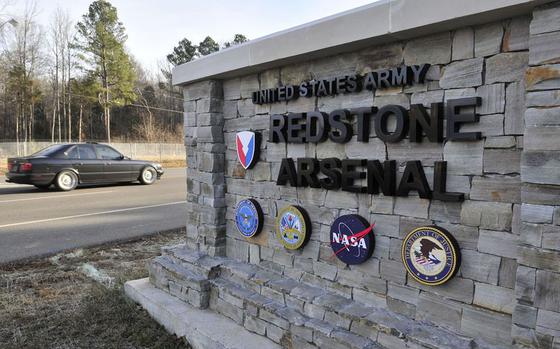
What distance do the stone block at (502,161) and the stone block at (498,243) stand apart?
0.25m

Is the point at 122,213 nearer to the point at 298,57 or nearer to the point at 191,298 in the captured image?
the point at 191,298

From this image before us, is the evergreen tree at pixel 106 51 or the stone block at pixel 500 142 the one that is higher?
the evergreen tree at pixel 106 51

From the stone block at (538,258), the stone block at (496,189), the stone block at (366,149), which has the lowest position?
the stone block at (538,258)

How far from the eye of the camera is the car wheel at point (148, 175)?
1396cm

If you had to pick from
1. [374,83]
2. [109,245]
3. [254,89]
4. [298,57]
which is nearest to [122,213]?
[109,245]

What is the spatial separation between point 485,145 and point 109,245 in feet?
19.2

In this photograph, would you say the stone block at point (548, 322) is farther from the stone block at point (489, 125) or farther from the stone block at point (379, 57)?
the stone block at point (379, 57)

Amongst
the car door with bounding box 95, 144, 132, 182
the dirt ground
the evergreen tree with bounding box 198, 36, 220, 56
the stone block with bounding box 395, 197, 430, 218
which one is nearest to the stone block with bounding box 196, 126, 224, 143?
the dirt ground

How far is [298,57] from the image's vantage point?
3.13 meters

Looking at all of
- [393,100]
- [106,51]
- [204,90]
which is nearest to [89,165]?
[204,90]

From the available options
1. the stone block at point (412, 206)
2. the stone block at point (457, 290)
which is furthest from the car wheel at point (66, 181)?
the stone block at point (457, 290)

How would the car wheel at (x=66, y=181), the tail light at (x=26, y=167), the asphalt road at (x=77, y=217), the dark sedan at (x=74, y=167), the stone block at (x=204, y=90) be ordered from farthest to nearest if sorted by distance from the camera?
the car wheel at (x=66, y=181), the dark sedan at (x=74, y=167), the tail light at (x=26, y=167), the asphalt road at (x=77, y=217), the stone block at (x=204, y=90)

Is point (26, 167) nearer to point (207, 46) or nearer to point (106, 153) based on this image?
point (106, 153)

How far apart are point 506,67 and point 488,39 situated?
20 centimetres
